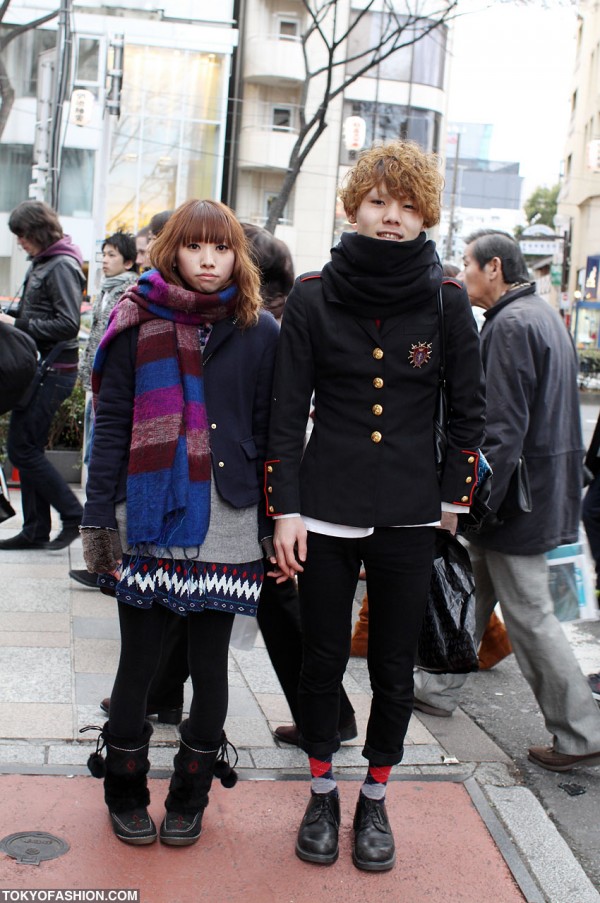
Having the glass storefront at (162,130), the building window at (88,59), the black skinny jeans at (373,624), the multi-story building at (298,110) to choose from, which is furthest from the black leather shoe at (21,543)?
the multi-story building at (298,110)

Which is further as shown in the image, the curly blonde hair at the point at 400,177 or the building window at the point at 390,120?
the building window at the point at 390,120

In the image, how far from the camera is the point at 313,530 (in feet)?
9.87

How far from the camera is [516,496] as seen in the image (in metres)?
3.87

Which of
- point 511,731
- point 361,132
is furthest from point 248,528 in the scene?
point 361,132

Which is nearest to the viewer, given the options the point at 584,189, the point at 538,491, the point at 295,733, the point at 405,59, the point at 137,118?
the point at 295,733

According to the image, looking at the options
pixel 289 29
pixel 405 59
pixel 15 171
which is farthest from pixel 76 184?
pixel 405 59

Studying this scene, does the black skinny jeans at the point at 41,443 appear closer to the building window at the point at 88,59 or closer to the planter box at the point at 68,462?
the planter box at the point at 68,462

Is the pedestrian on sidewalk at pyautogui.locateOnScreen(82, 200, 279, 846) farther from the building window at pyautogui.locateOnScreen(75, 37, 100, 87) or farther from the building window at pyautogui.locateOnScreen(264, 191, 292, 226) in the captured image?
the building window at pyautogui.locateOnScreen(264, 191, 292, 226)

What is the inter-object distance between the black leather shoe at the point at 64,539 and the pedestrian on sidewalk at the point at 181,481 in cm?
340

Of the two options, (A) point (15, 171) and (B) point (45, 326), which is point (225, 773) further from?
(A) point (15, 171)

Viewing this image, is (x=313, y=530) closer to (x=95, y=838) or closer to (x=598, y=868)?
(x=95, y=838)

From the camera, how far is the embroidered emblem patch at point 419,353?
301cm

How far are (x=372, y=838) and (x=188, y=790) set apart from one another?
56 centimetres

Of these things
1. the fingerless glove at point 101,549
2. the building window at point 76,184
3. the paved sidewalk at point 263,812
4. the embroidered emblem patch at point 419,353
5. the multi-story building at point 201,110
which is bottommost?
the paved sidewalk at point 263,812
